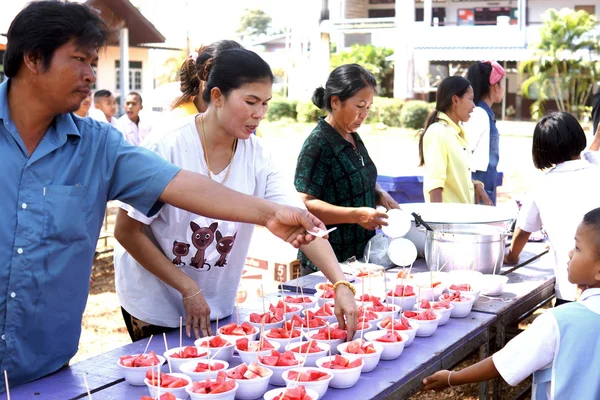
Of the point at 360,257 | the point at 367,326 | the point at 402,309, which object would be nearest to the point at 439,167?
the point at 360,257

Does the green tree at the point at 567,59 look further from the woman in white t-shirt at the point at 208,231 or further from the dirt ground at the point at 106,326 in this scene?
the woman in white t-shirt at the point at 208,231

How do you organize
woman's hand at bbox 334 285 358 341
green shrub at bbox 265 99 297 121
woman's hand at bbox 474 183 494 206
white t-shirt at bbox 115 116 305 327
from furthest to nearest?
green shrub at bbox 265 99 297 121 → woman's hand at bbox 474 183 494 206 → white t-shirt at bbox 115 116 305 327 → woman's hand at bbox 334 285 358 341

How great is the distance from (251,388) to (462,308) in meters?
1.09

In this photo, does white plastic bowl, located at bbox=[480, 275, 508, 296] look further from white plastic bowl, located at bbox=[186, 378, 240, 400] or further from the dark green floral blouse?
white plastic bowl, located at bbox=[186, 378, 240, 400]

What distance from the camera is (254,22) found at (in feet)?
273

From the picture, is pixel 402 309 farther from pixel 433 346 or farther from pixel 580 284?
pixel 580 284

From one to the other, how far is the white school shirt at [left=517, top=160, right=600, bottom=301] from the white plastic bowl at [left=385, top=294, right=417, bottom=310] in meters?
0.72

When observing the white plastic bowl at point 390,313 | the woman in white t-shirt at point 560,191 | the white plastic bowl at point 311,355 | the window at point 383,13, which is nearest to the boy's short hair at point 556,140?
the woman in white t-shirt at point 560,191

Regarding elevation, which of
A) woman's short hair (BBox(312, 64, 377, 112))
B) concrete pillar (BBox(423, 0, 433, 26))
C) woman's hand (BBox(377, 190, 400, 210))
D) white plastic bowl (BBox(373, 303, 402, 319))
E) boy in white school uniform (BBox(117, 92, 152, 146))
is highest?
concrete pillar (BBox(423, 0, 433, 26))

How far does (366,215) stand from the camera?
3.11 m

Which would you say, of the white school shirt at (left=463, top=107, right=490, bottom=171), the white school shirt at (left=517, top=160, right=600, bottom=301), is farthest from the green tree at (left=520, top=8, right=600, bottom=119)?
the white school shirt at (left=517, top=160, right=600, bottom=301)

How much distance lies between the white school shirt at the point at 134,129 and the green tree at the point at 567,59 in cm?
1986

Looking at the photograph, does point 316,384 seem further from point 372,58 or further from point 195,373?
point 372,58

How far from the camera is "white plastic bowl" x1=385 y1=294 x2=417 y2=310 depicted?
273cm
